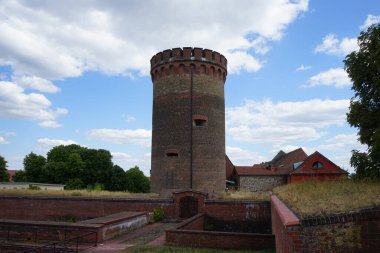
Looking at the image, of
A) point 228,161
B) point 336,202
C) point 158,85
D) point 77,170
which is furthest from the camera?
point 77,170

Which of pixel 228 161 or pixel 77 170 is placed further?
pixel 77 170

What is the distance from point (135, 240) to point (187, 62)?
13.1m

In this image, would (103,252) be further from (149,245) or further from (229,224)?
(229,224)

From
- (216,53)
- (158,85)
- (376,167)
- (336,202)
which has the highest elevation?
(216,53)

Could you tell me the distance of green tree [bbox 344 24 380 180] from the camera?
1284 centimetres

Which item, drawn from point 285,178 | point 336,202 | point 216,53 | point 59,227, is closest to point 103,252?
point 59,227

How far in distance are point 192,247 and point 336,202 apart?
246 inches

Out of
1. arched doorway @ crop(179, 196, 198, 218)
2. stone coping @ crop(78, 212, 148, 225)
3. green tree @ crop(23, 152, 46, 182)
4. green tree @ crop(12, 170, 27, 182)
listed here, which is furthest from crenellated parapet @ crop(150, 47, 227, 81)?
green tree @ crop(12, 170, 27, 182)

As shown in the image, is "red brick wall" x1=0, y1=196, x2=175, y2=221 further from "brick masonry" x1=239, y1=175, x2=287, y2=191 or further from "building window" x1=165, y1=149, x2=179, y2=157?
"brick masonry" x1=239, y1=175, x2=287, y2=191

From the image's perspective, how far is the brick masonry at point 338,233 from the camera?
5168 mm

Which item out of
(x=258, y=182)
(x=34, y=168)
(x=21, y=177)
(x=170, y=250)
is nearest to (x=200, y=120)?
(x=170, y=250)

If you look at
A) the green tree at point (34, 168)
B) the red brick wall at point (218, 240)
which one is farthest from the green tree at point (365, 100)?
the green tree at point (34, 168)

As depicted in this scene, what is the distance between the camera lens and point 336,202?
6.57 m

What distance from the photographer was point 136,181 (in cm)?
5178
